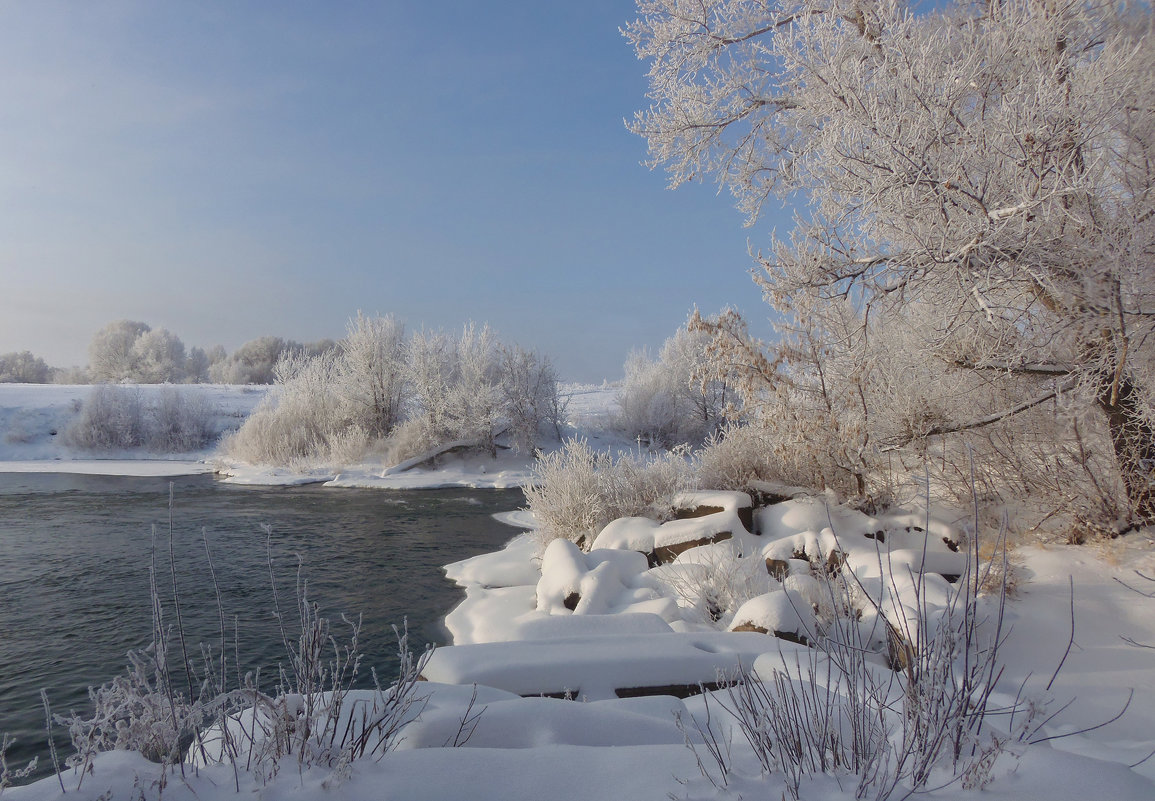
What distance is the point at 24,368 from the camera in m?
50.2

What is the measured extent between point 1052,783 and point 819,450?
5376mm

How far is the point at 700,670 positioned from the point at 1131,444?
3695 mm

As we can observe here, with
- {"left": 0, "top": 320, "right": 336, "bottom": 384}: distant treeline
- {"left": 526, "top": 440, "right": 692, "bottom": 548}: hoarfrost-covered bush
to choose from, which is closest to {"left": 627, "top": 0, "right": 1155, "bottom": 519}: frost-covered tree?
{"left": 526, "top": 440, "right": 692, "bottom": 548}: hoarfrost-covered bush

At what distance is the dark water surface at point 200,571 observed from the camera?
5355mm

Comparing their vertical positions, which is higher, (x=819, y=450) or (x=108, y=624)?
(x=819, y=450)

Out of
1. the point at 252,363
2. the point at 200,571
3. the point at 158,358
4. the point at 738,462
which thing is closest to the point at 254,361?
the point at 252,363

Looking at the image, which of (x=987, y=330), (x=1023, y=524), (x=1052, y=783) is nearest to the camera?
(x=1052, y=783)

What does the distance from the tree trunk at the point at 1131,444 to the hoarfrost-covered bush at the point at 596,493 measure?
449 cm

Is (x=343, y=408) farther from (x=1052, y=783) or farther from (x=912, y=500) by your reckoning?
(x=1052, y=783)

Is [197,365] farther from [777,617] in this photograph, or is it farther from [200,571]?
[777,617]

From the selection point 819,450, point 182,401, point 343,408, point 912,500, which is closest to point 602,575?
point 819,450

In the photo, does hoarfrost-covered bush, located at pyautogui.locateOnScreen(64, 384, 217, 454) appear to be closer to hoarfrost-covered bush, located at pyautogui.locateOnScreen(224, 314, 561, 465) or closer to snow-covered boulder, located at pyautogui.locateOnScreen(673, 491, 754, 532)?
hoarfrost-covered bush, located at pyautogui.locateOnScreen(224, 314, 561, 465)

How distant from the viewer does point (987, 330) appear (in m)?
5.11

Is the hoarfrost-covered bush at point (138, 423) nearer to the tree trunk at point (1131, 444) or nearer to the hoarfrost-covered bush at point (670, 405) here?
the hoarfrost-covered bush at point (670, 405)
